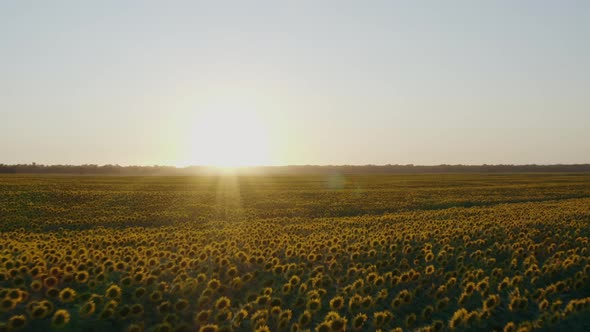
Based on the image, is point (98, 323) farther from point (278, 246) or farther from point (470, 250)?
point (470, 250)

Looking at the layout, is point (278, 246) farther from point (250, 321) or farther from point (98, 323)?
point (98, 323)

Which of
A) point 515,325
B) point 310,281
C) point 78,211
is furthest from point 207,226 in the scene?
point 515,325

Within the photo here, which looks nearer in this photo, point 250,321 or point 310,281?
point 250,321

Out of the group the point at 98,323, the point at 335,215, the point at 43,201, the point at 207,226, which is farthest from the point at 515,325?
the point at 43,201

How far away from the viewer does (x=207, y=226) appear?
2606 centimetres

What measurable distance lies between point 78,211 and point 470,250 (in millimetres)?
28160

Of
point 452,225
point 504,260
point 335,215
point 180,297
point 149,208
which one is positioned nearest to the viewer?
point 180,297

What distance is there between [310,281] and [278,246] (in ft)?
13.4

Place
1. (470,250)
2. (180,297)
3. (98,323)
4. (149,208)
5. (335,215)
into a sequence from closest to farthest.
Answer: (98,323) < (180,297) < (470,250) < (335,215) < (149,208)

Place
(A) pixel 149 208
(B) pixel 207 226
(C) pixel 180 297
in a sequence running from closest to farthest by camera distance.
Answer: (C) pixel 180 297 < (B) pixel 207 226 < (A) pixel 149 208

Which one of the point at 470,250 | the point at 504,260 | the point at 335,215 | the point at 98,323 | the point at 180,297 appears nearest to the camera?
the point at 98,323

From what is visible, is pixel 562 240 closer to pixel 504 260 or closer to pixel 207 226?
pixel 504 260

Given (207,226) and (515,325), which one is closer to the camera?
(515,325)

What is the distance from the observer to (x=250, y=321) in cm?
941
